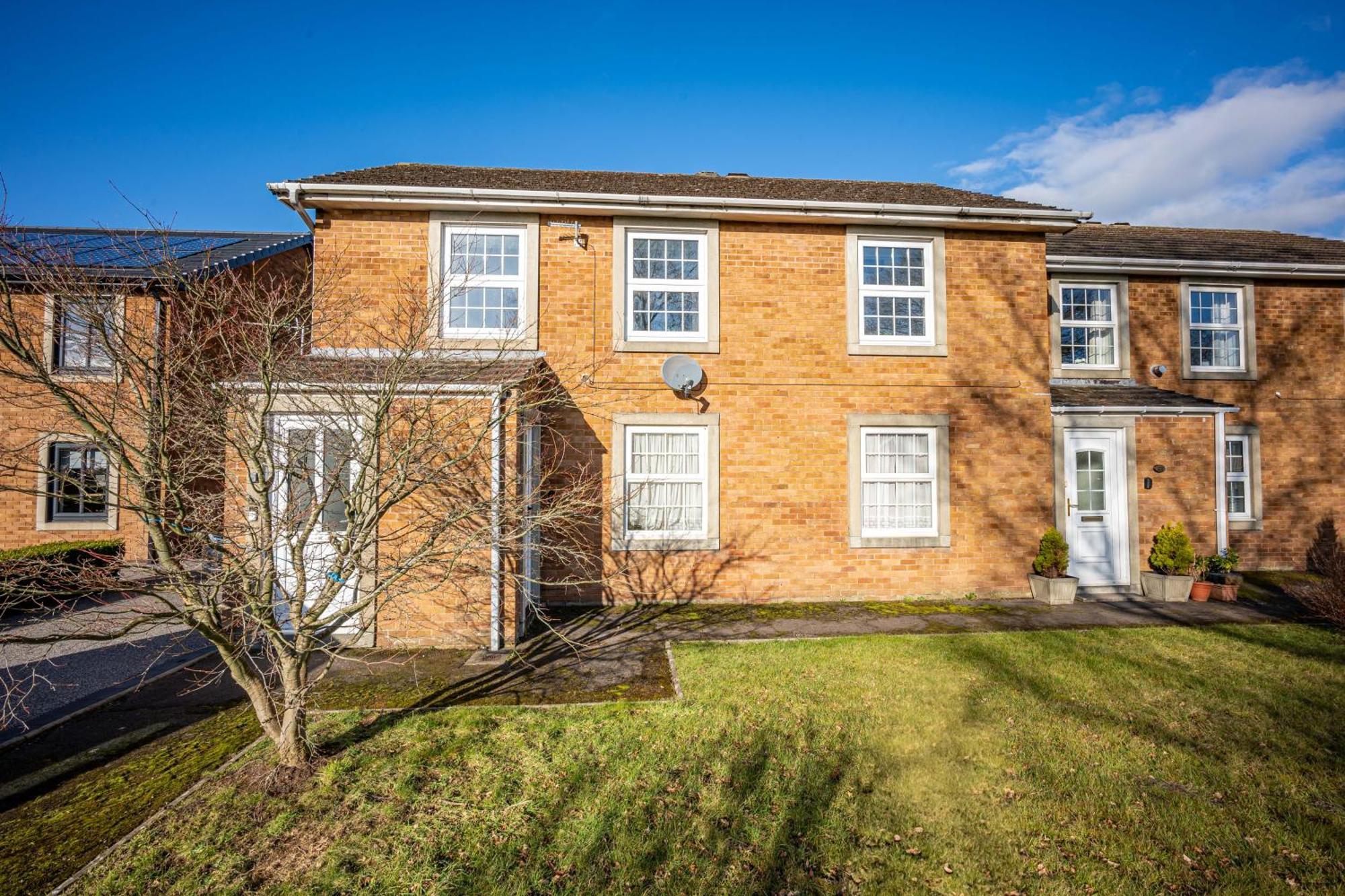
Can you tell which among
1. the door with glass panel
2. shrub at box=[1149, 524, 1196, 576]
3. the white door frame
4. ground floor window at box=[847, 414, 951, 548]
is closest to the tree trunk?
the door with glass panel

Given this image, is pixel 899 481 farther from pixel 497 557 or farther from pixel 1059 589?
pixel 497 557

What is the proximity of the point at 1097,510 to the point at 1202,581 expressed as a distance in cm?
171

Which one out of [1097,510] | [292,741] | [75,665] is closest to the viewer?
[292,741]

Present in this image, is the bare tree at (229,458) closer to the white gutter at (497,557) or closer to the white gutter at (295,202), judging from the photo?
the white gutter at (497,557)

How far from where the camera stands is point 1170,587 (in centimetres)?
920

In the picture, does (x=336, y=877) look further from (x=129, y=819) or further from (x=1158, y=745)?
(x=1158, y=745)

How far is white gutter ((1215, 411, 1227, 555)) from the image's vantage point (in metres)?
9.84

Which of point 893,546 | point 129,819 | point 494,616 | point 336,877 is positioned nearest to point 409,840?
point 336,877

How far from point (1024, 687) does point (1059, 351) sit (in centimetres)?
817

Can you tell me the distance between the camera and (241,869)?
3.12 m

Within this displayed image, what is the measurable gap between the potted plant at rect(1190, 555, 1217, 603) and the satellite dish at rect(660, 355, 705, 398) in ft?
27.5

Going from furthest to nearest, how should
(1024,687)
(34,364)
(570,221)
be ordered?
(570,221), (1024,687), (34,364)

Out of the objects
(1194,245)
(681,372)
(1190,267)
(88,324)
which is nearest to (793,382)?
(681,372)

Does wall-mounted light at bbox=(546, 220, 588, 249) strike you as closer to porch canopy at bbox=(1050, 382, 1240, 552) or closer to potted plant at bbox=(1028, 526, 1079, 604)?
porch canopy at bbox=(1050, 382, 1240, 552)
